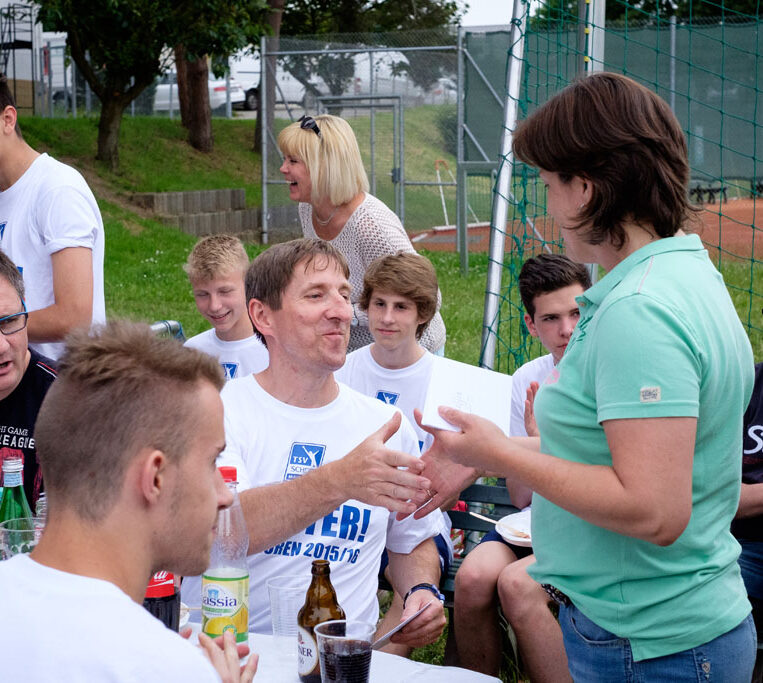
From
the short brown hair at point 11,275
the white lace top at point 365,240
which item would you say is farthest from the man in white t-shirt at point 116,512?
the white lace top at point 365,240

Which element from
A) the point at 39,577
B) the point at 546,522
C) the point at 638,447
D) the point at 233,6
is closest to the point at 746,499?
the point at 546,522

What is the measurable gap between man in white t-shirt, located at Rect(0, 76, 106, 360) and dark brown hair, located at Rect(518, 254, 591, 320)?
1.83 m

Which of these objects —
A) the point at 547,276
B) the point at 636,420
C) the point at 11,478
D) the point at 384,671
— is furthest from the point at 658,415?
the point at 547,276

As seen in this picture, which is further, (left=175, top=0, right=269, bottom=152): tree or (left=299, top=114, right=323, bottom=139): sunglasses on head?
(left=175, top=0, right=269, bottom=152): tree

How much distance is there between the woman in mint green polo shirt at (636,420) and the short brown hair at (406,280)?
237 centimetres

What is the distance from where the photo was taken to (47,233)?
347cm

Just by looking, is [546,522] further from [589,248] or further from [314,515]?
[314,515]

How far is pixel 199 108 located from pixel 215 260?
15577 mm

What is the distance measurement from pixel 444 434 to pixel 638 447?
45cm

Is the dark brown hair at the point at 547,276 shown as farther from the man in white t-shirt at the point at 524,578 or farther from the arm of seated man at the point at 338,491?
the arm of seated man at the point at 338,491

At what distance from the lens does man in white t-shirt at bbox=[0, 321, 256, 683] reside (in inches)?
53.3

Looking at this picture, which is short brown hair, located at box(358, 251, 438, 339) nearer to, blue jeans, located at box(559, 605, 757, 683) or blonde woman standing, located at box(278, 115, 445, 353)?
blonde woman standing, located at box(278, 115, 445, 353)

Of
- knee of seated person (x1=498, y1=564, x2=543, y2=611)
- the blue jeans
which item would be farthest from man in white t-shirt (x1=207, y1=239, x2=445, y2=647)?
the blue jeans

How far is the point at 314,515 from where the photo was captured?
2.57 meters
